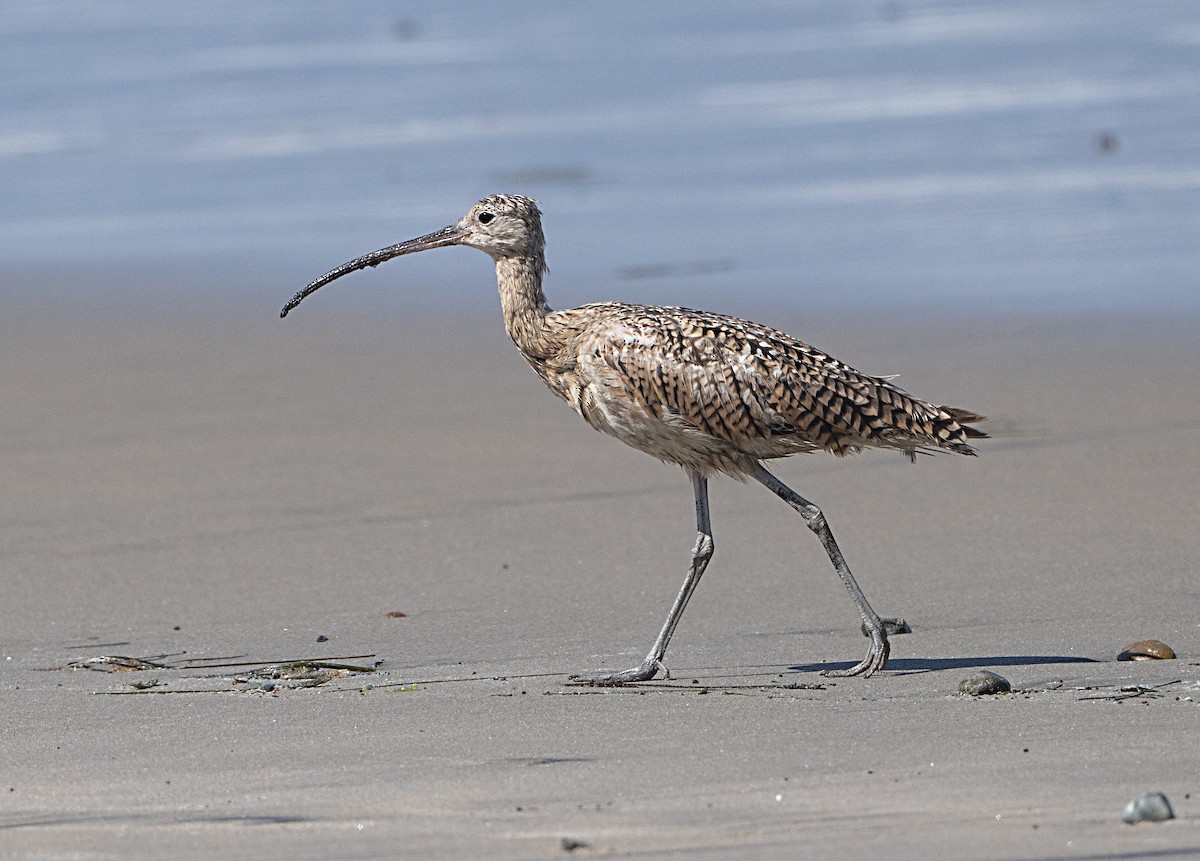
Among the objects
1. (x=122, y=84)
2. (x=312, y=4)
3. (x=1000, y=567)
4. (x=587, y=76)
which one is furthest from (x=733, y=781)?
(x=312, y=4)

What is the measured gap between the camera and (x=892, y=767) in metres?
4.80

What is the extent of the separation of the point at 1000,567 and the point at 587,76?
53.4 ft

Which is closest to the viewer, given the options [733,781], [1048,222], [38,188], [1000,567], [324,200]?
[733,781]

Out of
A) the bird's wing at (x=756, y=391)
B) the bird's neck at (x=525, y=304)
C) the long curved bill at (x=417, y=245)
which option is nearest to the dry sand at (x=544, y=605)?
Result: the bird's wing at (x=756, y=391)

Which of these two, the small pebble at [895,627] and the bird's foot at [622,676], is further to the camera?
the small pebble at [895,627]

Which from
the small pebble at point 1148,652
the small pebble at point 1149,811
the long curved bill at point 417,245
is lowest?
the small pebble at point 1148,652

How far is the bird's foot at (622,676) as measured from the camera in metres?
5.93

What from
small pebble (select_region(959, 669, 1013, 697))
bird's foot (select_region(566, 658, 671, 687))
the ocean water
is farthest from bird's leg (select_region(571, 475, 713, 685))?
the ocean water

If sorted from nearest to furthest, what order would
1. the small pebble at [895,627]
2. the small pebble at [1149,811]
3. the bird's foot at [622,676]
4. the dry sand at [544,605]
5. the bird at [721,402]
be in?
1. the small pebble at [1149,811]
2. the dry sand at [544,605]
3. the bird's foot at [622,676]
4. the bird at [721,402]
5. the small pebble at [895,627]

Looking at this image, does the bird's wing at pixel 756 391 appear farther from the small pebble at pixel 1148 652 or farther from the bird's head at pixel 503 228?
the small pebble at pixel 1148 652

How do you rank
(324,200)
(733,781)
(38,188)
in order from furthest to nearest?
(38,188)
(324,200)
(733,781)

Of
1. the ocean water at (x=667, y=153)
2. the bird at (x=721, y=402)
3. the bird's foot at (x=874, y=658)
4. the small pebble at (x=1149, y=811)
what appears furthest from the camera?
the ocean water at (x=667, y=153)

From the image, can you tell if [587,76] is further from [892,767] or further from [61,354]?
[892,767]

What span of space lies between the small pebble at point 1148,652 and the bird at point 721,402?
2.34ft
